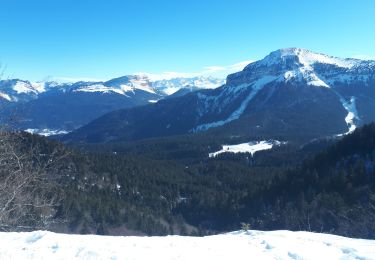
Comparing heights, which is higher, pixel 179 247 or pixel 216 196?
pixel 179 247

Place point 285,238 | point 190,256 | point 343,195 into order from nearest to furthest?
point 190,256 → point 285,238 → point 343,195

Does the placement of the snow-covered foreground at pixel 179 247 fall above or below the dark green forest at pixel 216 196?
above

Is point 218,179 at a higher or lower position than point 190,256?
lower

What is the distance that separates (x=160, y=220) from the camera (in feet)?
366

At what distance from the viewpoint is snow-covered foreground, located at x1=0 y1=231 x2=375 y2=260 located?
17.0 meters

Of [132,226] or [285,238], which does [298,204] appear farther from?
[285,238]

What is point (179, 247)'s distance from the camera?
60.8 ft

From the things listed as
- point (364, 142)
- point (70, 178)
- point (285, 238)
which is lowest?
point (70, 178)

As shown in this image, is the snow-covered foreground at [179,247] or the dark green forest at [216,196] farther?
the dark green forest at [216,196]

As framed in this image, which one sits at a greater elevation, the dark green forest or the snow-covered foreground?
the snow-covered foreground

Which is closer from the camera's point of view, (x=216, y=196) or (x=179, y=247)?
(x=179, y=247)

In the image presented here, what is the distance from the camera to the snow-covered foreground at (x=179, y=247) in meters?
17.0

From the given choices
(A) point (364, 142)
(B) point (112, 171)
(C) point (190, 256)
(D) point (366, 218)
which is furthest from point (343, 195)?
(B) point (112, 171)

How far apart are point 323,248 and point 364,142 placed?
258 ft
